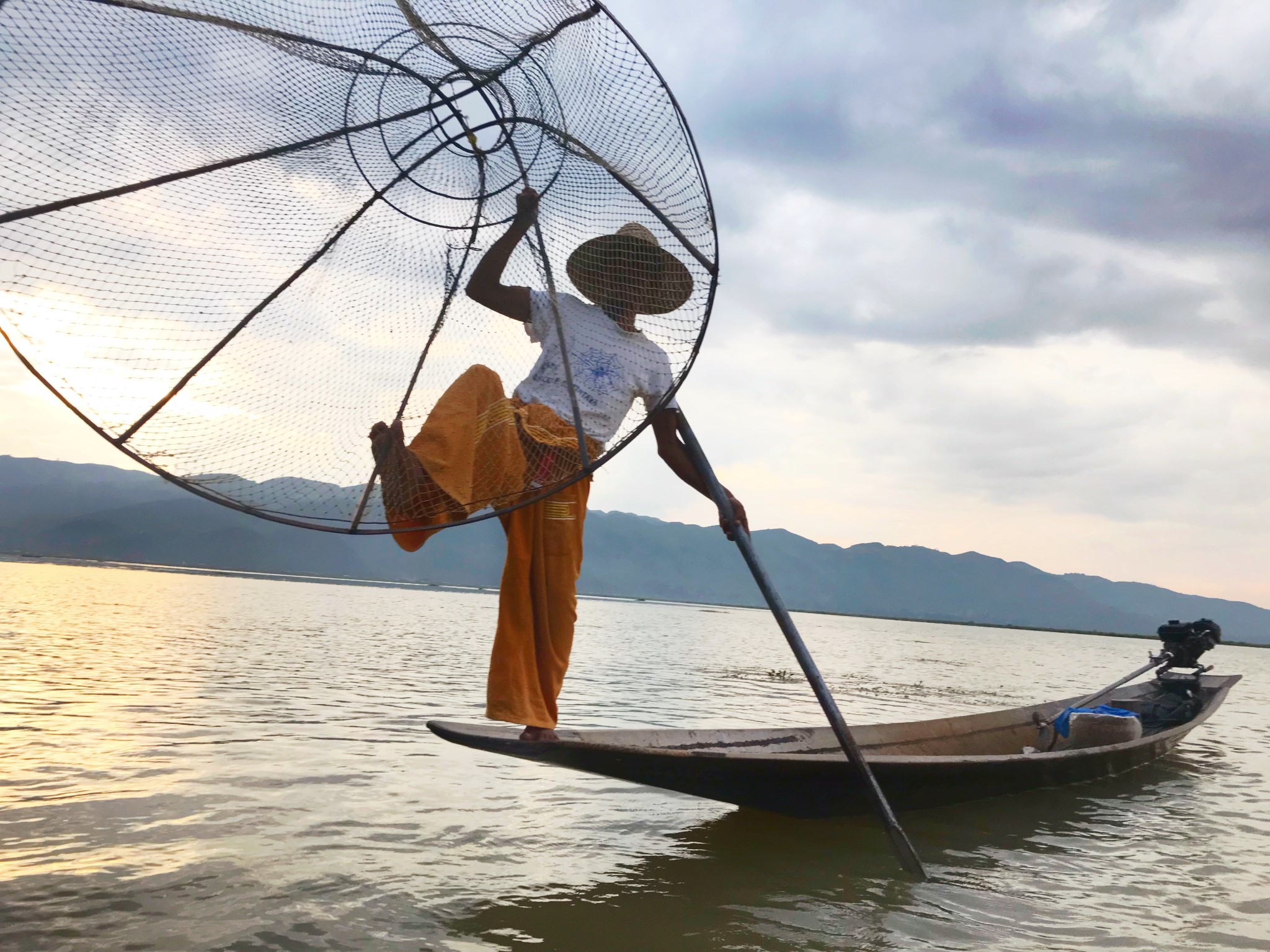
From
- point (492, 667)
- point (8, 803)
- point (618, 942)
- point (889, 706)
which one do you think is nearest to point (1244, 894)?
point (618, 942)

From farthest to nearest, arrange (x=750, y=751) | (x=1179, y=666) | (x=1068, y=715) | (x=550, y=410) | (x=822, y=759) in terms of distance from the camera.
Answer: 1. (x=1179, y=666)
2. (x=1068, y=715)
3. (x=750, y=751)
4. (x=822, y=759)
5. (x=550, y=410)

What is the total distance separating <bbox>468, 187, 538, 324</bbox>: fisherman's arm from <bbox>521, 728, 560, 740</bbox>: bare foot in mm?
1669

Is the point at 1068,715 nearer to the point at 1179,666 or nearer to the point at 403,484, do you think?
the point at 1179,666

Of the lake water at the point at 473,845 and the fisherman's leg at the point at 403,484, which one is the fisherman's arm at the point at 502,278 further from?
the lake water at the point at 473,845

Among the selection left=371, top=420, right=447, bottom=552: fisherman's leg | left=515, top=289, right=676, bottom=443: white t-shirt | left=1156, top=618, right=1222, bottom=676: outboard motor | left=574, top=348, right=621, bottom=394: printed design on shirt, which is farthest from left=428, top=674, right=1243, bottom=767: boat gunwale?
left=1156, top=618, right=1222, bottom=676: outboard motor

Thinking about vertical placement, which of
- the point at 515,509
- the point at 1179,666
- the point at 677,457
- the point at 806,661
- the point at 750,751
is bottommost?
the point at 750,751

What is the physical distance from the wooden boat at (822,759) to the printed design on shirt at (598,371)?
56.6 inches

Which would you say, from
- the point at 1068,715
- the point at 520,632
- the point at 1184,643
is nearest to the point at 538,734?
the point at 520,632

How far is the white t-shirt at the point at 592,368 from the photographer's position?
3596 mm

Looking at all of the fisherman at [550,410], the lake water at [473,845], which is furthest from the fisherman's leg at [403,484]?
the lake water at [473,845]

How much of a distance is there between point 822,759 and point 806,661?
0.57 meters

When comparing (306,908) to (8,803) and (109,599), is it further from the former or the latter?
(109,599)

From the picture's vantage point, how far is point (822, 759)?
14.6ft

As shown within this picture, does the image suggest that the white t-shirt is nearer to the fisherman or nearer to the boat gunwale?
the fisherman
